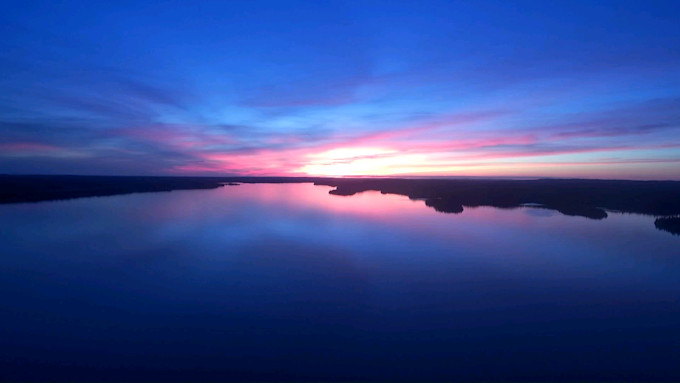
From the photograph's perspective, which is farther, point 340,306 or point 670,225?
point 670,225

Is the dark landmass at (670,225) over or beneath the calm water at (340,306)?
over

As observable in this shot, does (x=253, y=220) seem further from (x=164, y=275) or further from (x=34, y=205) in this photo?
(x=34, y=205)

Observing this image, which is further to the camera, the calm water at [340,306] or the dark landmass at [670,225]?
the dark landmass at [670,225]

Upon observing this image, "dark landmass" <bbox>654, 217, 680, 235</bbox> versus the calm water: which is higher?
"dark landmass" <bbox>654, 217, 680, 235</bbox>

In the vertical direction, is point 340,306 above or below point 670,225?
below

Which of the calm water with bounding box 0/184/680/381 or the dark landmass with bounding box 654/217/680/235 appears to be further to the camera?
the dark landmass with bounding box 654/217/680/235

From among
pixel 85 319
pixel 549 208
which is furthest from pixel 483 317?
pixel 549 208
